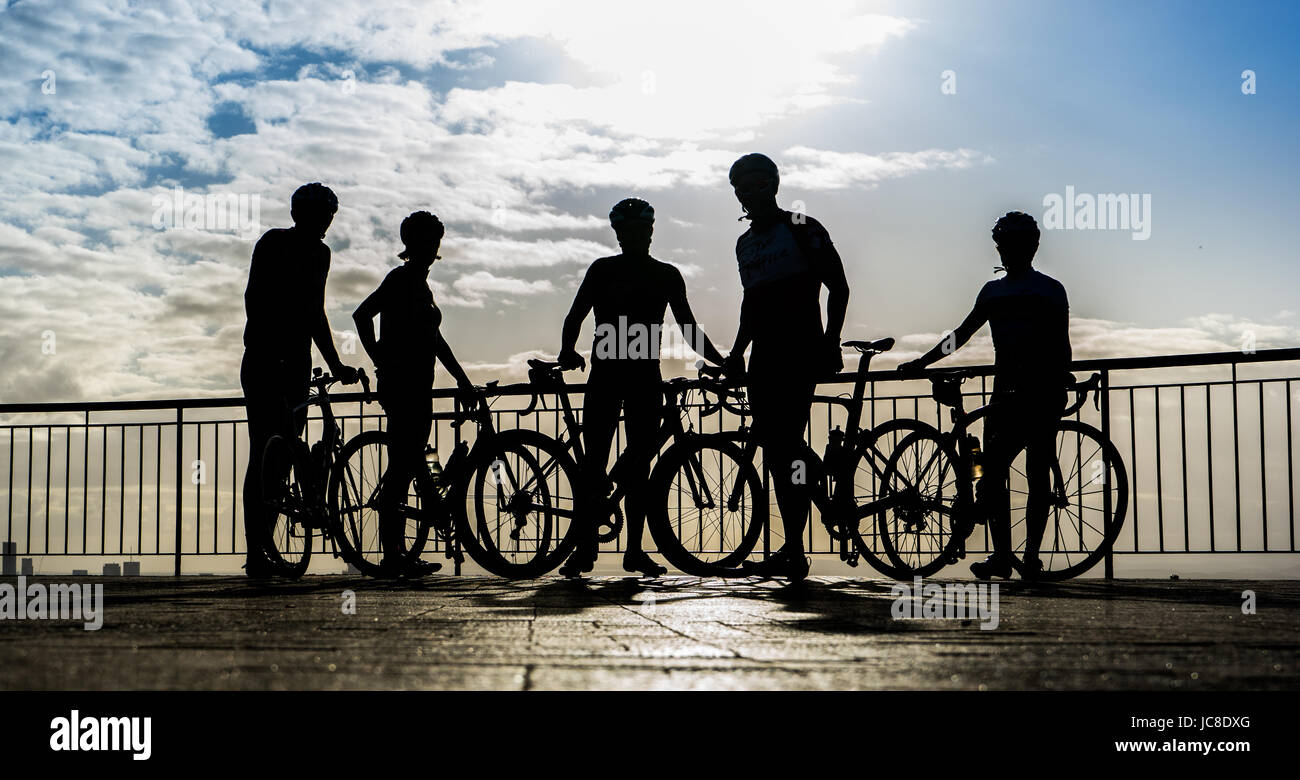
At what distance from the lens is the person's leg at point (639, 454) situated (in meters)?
5.79

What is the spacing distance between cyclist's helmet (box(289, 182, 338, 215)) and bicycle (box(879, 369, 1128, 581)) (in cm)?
307

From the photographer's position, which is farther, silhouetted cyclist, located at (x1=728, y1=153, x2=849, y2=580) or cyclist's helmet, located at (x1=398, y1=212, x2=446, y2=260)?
cyclist's helmet, located at (x1=398, y1=212, x2=446, y2=260)

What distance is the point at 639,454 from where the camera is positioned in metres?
5.79

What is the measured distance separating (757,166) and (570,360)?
1.40 m

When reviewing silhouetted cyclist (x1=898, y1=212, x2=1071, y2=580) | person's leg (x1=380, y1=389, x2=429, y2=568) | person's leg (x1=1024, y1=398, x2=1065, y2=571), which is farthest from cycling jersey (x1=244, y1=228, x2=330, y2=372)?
person's leg (x1=1024, y1=398, x2=1065, y2=571)

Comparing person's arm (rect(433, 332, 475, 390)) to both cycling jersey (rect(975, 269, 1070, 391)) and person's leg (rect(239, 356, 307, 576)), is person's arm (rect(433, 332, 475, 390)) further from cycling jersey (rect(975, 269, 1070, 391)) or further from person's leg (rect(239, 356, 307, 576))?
cycling jersey (rect(975, 269, 1070, 391))

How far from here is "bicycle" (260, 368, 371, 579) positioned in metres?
5.92

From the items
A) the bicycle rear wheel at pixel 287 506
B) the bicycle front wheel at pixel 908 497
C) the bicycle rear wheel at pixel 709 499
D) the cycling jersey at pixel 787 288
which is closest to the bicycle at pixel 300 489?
the bicycle rear wheel at pixel 287 506

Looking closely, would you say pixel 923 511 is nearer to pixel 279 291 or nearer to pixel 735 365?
pixel 735 365

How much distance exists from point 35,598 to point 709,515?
9.35 feet

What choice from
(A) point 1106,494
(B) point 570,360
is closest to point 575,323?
(B) point 570,360

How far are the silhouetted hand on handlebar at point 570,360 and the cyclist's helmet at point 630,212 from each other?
677mm

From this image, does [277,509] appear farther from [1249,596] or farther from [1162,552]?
[1162,552]
